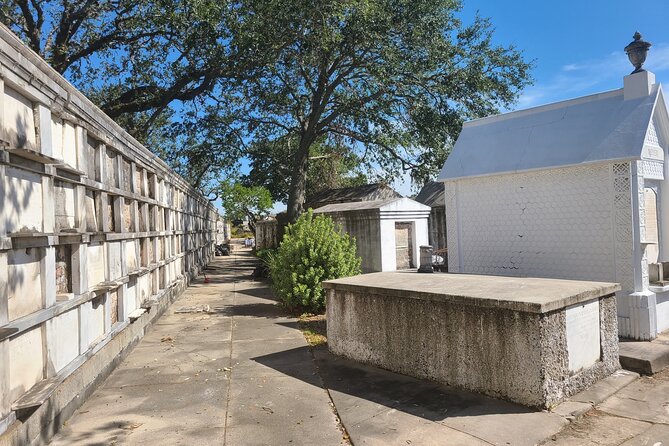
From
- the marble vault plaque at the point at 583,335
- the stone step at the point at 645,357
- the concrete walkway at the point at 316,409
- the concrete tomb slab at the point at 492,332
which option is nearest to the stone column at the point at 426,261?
the concrete tomb slab at the point at 492,332

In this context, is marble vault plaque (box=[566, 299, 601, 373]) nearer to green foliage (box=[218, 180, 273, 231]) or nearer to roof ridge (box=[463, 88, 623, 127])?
roof ridge (box=[463, 88, 623, 127])

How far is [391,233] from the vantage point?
11.1 meters

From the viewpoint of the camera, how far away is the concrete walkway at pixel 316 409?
12.5 feet

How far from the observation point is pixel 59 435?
157 inches

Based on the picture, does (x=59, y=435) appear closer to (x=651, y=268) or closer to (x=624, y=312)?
(x=624, y=312)

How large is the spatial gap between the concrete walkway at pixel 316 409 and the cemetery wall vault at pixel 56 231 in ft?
2.18

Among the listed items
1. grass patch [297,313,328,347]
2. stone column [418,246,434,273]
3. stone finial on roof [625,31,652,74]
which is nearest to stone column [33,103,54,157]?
grass patch [297,313,328,347]

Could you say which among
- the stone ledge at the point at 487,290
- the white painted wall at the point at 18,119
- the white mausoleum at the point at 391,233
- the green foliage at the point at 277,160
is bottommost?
the stone ledge at the point at 487,290

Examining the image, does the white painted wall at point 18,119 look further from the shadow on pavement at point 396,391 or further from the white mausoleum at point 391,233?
the white mausoleum at point 391,233

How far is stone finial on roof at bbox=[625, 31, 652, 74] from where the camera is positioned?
6.64m

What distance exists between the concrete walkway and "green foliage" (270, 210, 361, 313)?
8.15 feet

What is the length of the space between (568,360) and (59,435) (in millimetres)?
4770

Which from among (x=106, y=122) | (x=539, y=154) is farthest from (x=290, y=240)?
(x=539, y=154)

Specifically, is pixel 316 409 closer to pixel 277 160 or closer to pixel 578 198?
pixel 578 198
